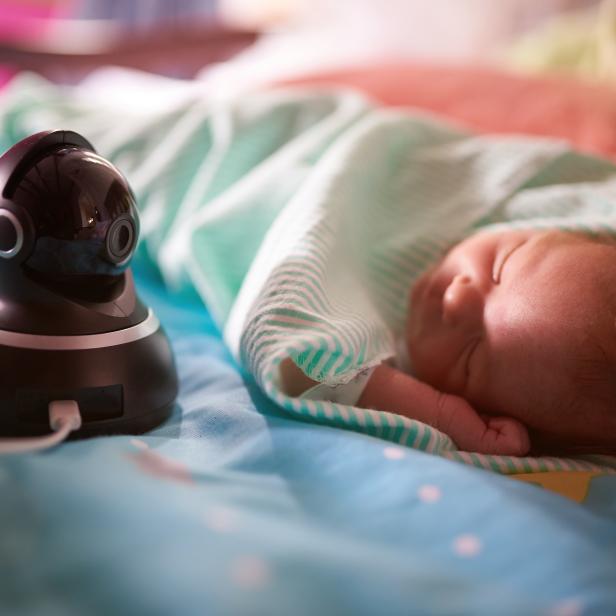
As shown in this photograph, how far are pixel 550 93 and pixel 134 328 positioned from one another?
1.15 metres

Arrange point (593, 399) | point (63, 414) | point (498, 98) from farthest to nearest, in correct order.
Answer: point (498, 98) → point (593, 399) → point (63, 414)

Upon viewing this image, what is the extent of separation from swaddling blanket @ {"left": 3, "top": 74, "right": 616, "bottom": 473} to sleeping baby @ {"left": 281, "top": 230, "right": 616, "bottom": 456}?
0.13 feet

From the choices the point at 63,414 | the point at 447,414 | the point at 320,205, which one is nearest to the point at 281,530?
the point at 63,414

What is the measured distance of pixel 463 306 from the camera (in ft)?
2.45

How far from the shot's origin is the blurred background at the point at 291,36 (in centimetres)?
204

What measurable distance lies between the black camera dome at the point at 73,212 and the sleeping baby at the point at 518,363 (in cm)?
20

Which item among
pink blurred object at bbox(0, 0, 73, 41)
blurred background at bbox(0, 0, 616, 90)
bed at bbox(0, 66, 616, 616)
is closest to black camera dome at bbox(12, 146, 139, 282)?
bed at bbox(0, 66, 616, 616)

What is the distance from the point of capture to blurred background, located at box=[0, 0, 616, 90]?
2.04 metres

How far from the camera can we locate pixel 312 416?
22.9 inches

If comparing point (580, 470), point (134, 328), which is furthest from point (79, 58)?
point (580, 470)

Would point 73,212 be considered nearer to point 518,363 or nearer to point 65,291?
point 65,291

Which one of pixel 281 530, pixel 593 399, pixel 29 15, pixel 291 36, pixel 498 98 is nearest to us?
pixel 281 530

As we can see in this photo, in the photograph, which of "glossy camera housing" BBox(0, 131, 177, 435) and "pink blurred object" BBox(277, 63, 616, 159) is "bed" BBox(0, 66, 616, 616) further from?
"pink blurred object" BBox(277, 63, 616, 159)

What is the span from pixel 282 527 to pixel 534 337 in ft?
1.21
